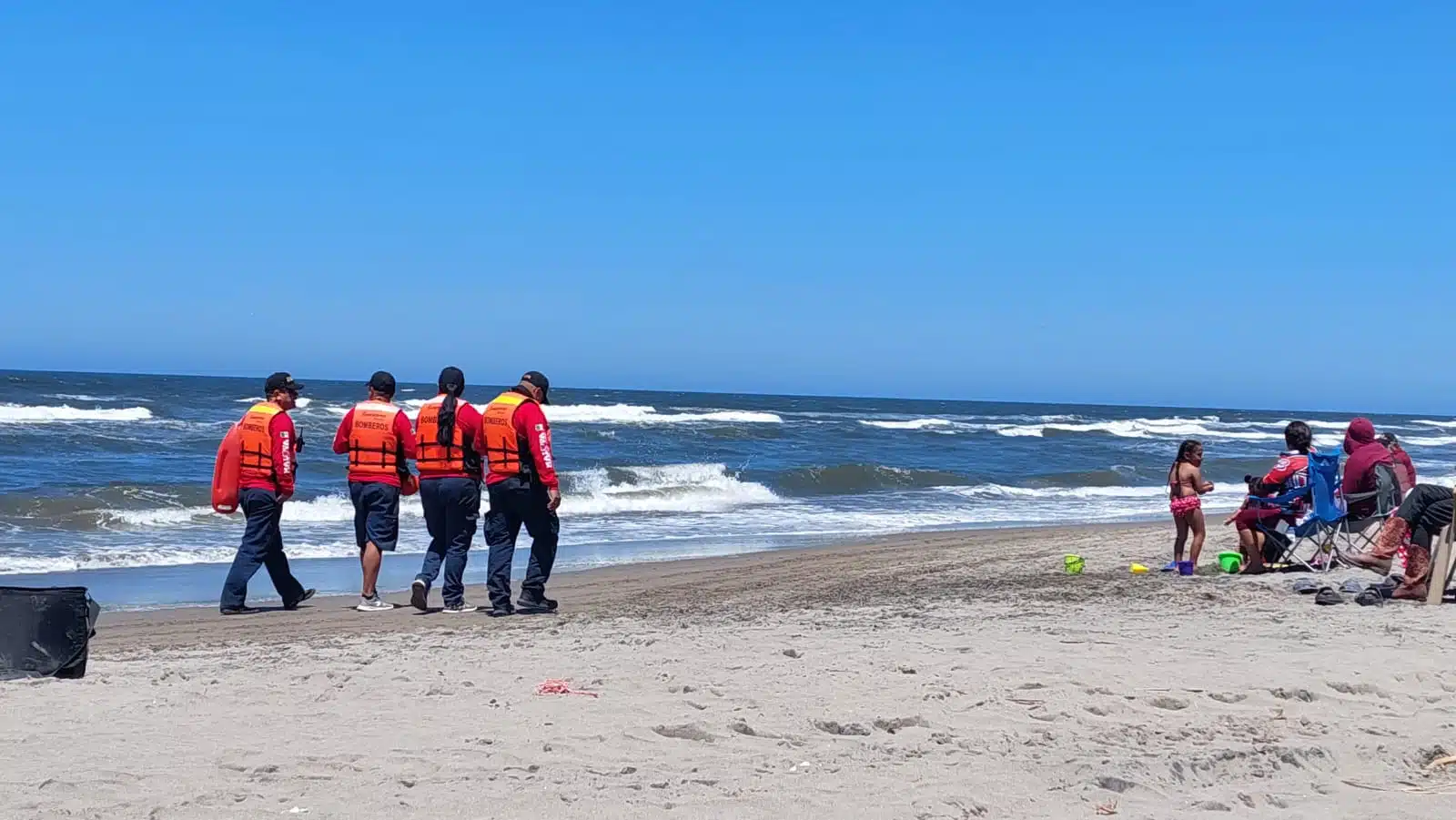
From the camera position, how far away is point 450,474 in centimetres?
843

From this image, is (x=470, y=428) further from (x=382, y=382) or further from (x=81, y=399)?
(x=81, y=399)

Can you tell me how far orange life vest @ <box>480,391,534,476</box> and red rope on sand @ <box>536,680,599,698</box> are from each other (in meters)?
2.71

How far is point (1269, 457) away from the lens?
34.1 m

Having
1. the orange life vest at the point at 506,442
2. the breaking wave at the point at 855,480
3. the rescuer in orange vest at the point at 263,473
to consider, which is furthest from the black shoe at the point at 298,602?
the breaking wave at the point at 855,480

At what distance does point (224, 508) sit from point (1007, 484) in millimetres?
18281

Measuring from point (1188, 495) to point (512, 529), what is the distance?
5.10 metres

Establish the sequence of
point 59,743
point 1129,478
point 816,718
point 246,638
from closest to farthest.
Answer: point 59,743
point 816,718
point 246,638
point 1129,478

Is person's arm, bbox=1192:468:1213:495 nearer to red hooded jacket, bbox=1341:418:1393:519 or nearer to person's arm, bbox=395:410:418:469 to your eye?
red hooded jacket, bbox=1341:418:1393:519

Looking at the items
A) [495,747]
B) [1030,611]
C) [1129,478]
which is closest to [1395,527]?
[1030,611]

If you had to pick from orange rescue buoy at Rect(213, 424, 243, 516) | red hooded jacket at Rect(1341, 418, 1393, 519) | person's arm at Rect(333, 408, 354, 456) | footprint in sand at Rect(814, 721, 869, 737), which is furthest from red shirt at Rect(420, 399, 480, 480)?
red hooded jacket at Rect(1341, 418, 1393, 519)

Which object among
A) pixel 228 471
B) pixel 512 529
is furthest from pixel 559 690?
pixel 228 471

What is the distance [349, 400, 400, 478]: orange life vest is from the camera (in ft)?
27.8

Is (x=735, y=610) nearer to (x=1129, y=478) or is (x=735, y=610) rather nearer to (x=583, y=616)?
(x=583, y=616)

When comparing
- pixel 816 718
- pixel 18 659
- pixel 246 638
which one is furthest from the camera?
pixel 246 638
